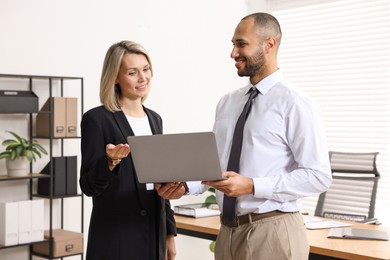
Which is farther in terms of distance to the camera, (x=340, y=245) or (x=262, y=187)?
(x=340, y=245)

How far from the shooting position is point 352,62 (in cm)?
545

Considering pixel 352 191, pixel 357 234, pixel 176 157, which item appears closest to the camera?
pixel 176 157

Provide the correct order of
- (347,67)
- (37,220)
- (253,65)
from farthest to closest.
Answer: (347,67)
(37,220)
(253,65)

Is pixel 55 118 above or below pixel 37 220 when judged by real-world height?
above

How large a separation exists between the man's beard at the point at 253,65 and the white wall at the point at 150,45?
2392 mm

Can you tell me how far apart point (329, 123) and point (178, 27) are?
1677mm

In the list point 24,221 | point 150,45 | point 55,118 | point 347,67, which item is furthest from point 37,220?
point 347,67

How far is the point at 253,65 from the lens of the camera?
2428 mm

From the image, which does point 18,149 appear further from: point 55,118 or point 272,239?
point 272,239

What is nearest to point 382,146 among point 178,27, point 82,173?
point 178,27

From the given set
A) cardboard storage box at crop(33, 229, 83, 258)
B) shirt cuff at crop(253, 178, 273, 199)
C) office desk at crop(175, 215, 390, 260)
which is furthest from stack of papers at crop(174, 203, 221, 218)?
shirt cuff at crop(253, 178, 273, 199)

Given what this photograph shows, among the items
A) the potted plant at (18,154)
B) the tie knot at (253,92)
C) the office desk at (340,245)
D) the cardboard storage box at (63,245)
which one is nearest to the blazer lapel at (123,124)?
the tie knot at (253,92)

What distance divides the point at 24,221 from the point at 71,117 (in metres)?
0.81

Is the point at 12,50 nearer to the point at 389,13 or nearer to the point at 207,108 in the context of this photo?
the point at 207,108
